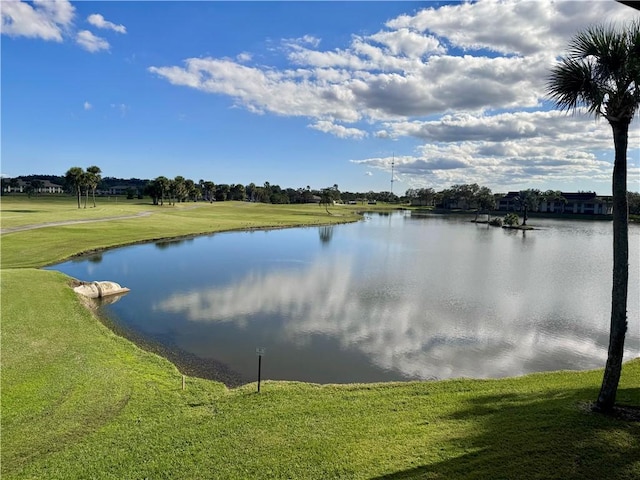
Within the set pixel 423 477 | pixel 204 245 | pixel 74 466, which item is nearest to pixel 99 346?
pixel 74 466

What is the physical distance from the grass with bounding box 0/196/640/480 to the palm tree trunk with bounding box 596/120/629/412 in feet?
2.80

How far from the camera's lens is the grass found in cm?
773

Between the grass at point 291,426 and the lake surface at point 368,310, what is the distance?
3383 mm

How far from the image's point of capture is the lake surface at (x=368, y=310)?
17641mm

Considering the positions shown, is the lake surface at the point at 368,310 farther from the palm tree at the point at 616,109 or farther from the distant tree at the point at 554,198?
the distant tree at the point at 554,198

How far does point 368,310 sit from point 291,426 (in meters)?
15.9

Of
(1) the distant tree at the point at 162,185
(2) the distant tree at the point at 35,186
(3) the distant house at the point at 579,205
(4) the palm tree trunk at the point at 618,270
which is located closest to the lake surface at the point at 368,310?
(4) the palm tree trunk at the point at 618,270

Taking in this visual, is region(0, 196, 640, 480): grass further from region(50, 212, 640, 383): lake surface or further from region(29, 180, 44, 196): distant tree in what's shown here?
region(29, 180, 44, 196): distant tree

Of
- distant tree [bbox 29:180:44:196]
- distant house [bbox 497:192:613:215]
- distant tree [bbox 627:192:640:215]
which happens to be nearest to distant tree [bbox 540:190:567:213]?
distant house [bbox 497:192:613:215]

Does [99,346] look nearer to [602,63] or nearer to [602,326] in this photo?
[602,63]

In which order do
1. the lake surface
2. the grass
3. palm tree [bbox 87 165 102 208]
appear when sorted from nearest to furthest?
the grass → the lake surface → palm tree [bbox 87 165 102 208]

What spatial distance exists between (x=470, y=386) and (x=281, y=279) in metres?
22.6

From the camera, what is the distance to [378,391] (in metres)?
12.8

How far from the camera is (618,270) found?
9.35 metres
